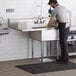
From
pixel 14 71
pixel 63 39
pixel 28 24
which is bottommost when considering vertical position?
pixel 14 71

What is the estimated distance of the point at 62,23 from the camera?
6.61m

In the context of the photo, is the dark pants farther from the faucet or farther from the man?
the faucet

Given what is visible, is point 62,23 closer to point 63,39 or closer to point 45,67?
point 63,39

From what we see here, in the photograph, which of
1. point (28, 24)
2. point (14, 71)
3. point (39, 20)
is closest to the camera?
point (14, 71)

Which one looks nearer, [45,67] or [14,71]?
[14,71]

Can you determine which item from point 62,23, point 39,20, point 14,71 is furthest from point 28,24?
point 14,71

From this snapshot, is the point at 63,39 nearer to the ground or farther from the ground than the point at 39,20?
nearer to the ground

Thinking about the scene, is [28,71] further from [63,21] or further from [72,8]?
[72,8]

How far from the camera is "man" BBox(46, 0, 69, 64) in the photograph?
653 cm

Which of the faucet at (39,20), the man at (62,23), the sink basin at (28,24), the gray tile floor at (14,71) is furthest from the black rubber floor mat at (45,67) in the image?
the faucet at (39,20)

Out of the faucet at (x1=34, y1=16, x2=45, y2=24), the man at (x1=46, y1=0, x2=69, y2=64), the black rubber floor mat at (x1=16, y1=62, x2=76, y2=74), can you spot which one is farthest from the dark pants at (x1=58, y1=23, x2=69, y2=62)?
the faucet at (x1=34, y1=16, x2=45, y2=24)

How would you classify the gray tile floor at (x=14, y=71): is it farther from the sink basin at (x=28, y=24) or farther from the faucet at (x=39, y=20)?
the faucet at (x=39, y=20)

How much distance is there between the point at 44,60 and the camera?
7.06 m

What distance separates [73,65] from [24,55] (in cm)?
138
